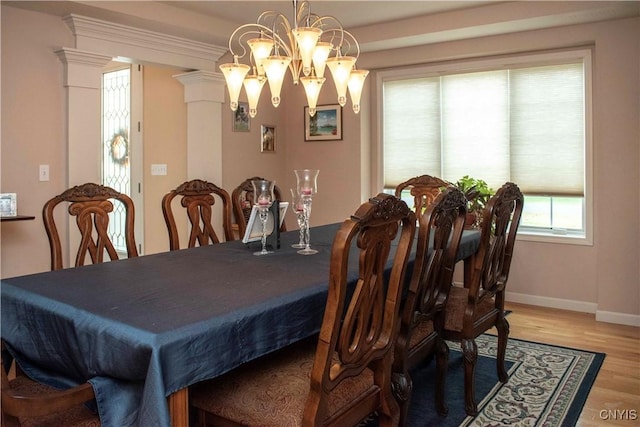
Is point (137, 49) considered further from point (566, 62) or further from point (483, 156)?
point (566, 62)

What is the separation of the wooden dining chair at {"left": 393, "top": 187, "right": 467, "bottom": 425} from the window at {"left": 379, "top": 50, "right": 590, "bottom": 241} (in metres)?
2.50

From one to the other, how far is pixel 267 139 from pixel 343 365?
4.14 m

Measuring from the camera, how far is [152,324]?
1403 millimetres

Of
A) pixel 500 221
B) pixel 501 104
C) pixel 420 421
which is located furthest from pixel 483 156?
pixel 420 421

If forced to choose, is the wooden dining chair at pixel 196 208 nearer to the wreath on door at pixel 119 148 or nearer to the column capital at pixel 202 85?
the column capital at pixel 202 85

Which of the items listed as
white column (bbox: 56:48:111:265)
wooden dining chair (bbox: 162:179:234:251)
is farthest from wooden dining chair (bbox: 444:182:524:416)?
white column (bbox: 56:48:111:265)

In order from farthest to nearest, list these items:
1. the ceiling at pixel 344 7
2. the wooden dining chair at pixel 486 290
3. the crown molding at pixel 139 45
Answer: the ceiling at pixel 344 7, the crown molding at pixel 139 45, the wooden dining chair at pixel 486 290

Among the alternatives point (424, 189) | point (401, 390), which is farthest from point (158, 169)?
point (401, 390)

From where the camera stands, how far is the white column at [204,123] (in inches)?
186

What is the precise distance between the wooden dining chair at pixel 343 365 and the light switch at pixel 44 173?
262cm

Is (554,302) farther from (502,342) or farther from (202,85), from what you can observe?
(202,85)

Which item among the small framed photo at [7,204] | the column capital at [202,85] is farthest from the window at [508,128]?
the small framed photo at [7,204]

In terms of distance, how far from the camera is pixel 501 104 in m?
4.60

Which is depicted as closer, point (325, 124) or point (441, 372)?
point (441, 372)
